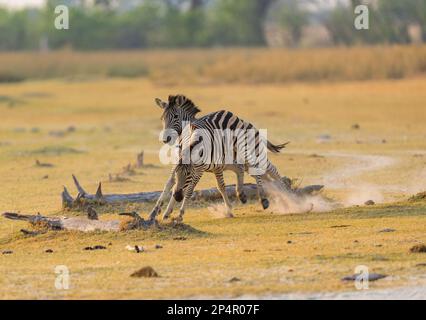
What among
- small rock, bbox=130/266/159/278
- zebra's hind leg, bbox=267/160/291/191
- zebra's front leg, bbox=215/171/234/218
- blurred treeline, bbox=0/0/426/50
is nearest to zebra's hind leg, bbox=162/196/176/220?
zebra's front leg, bbox=215/171/234/218

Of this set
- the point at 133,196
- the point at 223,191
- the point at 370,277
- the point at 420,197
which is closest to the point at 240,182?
the point at 223,191

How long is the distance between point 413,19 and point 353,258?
129 ft

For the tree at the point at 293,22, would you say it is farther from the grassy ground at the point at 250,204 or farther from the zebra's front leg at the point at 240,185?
the zebra's front leg at the point at 240,185

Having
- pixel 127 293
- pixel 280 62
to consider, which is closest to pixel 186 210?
pixel 127 293

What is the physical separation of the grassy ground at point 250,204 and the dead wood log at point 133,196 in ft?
0.48

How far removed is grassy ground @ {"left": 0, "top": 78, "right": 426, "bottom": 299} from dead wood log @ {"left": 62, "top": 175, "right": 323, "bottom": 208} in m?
0.15

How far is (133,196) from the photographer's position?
13.4m

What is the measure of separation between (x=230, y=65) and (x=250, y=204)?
25.9m

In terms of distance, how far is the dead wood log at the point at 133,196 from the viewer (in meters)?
13.0

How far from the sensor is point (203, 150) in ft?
40.5

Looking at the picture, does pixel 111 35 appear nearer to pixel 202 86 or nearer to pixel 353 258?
pixel 202 86

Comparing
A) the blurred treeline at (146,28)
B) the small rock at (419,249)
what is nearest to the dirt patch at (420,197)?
the small rock at (419,249)

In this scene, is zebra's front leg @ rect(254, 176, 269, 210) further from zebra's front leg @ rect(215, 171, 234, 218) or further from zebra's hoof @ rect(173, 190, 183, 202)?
zebra's hoof @ rect(173, 190, 183, 202)

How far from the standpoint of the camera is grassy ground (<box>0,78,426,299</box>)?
9148mm
